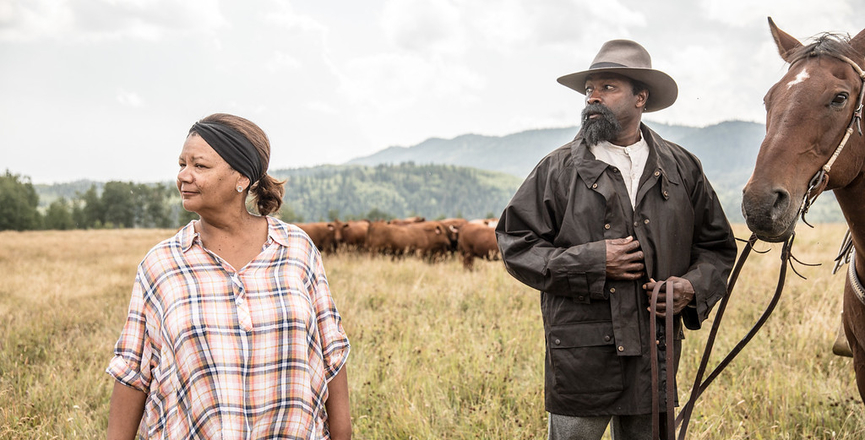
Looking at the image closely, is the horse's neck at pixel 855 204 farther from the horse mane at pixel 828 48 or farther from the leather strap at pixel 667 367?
the leather strap at pixel 667 367

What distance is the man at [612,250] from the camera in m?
2.57

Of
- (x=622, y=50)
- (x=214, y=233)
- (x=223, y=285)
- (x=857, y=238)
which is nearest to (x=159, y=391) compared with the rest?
(x=223, y=285)

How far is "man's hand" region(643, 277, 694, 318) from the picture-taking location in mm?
Result: 2564

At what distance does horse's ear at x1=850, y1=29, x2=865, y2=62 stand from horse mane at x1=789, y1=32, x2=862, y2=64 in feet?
0.07

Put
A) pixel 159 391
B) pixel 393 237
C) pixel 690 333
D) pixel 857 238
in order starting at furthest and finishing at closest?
pixel 393 237 < pixel 690 333 < pixel 857 238 < pixel 159 391

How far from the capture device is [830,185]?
2299 millimetres

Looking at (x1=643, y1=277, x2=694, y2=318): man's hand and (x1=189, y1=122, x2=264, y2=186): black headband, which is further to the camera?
(x1=643, y1=277, x2=694, y2=318): man's hand

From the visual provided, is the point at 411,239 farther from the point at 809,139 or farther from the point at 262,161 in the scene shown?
the point at 809,139

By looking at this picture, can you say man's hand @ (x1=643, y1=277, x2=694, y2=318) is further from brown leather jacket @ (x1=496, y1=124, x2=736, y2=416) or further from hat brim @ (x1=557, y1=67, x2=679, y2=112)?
hat brim @ (x1=557, y1=67, x2=679, y2=112)

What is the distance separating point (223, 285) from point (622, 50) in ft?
7.05

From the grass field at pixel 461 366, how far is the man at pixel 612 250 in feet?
3.41

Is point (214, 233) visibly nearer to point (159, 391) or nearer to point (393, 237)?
point (159, 391)

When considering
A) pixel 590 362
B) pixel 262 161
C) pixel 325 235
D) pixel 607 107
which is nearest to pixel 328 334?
pixel 262 161

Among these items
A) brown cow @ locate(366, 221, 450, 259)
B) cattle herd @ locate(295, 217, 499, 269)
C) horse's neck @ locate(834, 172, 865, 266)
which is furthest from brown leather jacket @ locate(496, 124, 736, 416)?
brown cow @ locate(366, 221, 450, 259)
